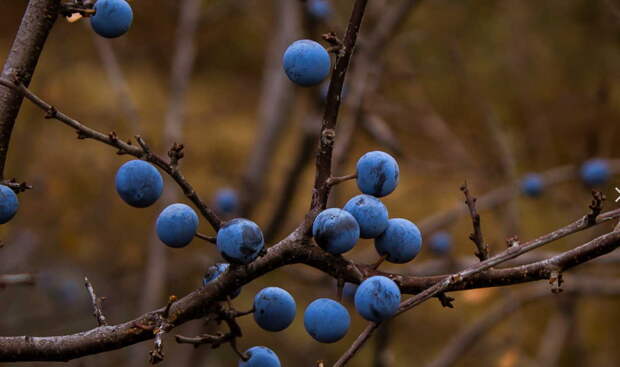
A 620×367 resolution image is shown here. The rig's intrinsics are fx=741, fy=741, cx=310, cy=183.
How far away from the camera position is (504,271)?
1.25m

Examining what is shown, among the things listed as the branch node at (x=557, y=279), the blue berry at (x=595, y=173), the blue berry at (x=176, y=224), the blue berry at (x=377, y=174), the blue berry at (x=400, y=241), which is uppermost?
the blue berry at (x=595, y=173)

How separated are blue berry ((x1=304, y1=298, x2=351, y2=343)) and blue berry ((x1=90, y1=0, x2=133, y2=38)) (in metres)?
0.69

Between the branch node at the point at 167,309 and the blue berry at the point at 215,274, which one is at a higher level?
the blue berry at the point at 215,274

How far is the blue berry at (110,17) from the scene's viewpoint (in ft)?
4.87

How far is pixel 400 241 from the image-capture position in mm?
1346

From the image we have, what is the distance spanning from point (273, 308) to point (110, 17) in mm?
669

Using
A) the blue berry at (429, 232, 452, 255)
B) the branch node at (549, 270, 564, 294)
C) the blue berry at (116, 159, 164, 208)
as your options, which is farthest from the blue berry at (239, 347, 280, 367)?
the blue berry at (429, 232, 452, 255)

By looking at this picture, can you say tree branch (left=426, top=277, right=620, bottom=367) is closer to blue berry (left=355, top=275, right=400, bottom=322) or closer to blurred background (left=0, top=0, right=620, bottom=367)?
blurred background (left=0, top=0, right=620, bottom=367)

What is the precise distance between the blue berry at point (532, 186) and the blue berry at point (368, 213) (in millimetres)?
3022

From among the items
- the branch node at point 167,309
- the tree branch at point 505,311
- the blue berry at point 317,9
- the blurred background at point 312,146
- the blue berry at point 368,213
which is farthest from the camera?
the blurred background at point 312,146

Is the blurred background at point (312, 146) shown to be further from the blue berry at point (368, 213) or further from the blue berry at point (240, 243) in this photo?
the blue berry at point (240, 243)

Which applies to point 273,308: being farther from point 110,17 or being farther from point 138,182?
point 110,17

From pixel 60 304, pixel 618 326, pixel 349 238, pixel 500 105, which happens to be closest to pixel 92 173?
pixel 60 304

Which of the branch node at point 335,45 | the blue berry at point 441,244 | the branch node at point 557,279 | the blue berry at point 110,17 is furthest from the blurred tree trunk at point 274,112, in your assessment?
the branch node at point 557,279
